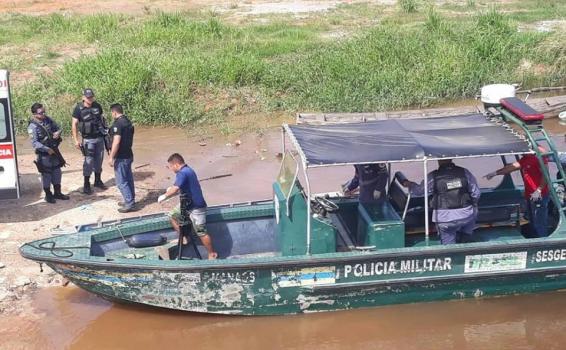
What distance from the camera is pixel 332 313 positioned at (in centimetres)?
803

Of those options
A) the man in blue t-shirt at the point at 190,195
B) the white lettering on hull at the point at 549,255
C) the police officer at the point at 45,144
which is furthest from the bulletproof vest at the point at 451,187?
the police officer at the point at 45,144

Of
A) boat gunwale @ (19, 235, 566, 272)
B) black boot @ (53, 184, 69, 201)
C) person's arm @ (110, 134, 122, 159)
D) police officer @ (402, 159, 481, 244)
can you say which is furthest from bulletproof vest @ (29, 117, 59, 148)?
police officer @ (402, 159, 481, 244)

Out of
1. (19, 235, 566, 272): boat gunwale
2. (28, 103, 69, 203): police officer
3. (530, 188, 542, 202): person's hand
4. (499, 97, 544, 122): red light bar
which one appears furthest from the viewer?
(28, 103, 69, 203): police officer

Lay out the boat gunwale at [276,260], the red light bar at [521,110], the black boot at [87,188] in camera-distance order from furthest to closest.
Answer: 1. the black boot at [87,188]
2. the red light bar at [521,110]
3. the boat gunwale at [276,260]

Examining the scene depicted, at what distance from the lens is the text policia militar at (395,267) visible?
754 cm

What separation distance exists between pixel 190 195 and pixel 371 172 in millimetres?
1954

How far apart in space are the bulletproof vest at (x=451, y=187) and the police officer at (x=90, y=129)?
5.28 meters

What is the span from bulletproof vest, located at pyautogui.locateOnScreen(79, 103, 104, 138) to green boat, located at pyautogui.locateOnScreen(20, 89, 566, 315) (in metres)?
2.84

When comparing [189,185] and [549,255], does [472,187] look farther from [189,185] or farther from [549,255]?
[189,185]

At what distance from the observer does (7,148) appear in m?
10.1

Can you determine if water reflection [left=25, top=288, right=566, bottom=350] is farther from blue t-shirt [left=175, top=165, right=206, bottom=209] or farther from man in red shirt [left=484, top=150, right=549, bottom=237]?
blue t-shirt [left=175, top=165, right=206, bottom=209]

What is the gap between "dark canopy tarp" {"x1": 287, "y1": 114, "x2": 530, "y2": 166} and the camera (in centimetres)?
745

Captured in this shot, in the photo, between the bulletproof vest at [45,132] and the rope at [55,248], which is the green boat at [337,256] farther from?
the bulletproof vest at [45,132]

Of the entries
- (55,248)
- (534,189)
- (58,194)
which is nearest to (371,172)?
(534,189)
